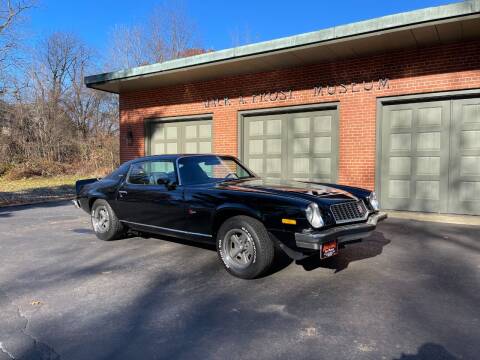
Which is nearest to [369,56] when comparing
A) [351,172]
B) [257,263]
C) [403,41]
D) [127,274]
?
[403,41]

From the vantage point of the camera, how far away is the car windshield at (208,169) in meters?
5.21

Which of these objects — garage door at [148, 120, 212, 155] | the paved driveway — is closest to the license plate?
the paved driveway

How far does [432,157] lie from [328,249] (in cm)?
566

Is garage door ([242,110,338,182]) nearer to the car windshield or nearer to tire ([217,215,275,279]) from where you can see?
the car windshield

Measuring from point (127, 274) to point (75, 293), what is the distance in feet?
2.40

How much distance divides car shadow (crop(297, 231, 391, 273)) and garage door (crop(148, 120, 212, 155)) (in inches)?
260

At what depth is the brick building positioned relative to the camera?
25.6 feet

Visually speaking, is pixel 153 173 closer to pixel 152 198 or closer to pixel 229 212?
pixel 152 198

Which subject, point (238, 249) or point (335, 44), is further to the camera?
point (335, 44)

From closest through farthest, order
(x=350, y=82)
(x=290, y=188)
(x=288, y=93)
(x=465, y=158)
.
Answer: (x=290, y=188) < (x=465, y=158) < (x=350, y=82) < (x=288, y=93)

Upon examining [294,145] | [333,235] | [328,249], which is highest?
[294,145]

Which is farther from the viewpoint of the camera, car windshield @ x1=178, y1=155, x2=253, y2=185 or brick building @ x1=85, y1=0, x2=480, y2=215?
brick building @ x1=85, y1=0, x2=480, y2=215

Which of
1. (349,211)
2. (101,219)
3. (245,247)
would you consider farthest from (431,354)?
(101,219)

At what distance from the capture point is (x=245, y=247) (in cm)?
436
